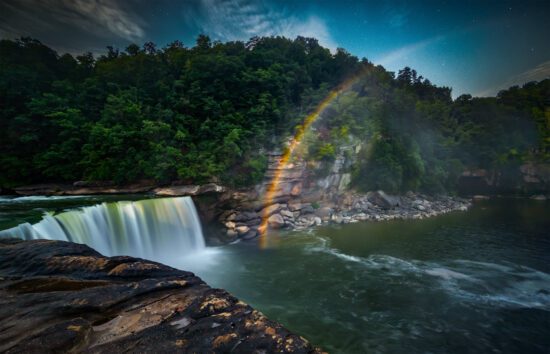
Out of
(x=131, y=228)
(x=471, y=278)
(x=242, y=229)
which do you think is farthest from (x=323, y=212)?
(x=131, y=228)

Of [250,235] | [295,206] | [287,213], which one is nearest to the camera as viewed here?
[250,235]

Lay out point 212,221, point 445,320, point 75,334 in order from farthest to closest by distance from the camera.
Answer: point 212,221 < point 445,320 < point 75,334

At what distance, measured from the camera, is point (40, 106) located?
1554 cm

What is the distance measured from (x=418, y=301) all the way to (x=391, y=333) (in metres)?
2.06

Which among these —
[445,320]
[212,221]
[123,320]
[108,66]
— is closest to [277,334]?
[123,320]

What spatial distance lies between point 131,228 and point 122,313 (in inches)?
356

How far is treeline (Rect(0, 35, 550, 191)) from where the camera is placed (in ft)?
50.9

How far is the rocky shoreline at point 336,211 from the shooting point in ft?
51.5

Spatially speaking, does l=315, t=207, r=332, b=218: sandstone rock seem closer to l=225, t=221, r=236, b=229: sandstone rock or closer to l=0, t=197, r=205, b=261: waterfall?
l=225, t=221, r=236, b=229: sandstone rock

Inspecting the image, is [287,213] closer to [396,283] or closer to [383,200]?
[383,200]

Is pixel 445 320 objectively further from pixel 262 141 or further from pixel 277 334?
pixel 262 141

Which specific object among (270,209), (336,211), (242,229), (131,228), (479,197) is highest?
(131,228)

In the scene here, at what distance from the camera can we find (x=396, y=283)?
895 cm

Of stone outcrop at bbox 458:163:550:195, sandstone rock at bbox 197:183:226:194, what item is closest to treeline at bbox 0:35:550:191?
sandstone rock at bbox 197:183:226:194
